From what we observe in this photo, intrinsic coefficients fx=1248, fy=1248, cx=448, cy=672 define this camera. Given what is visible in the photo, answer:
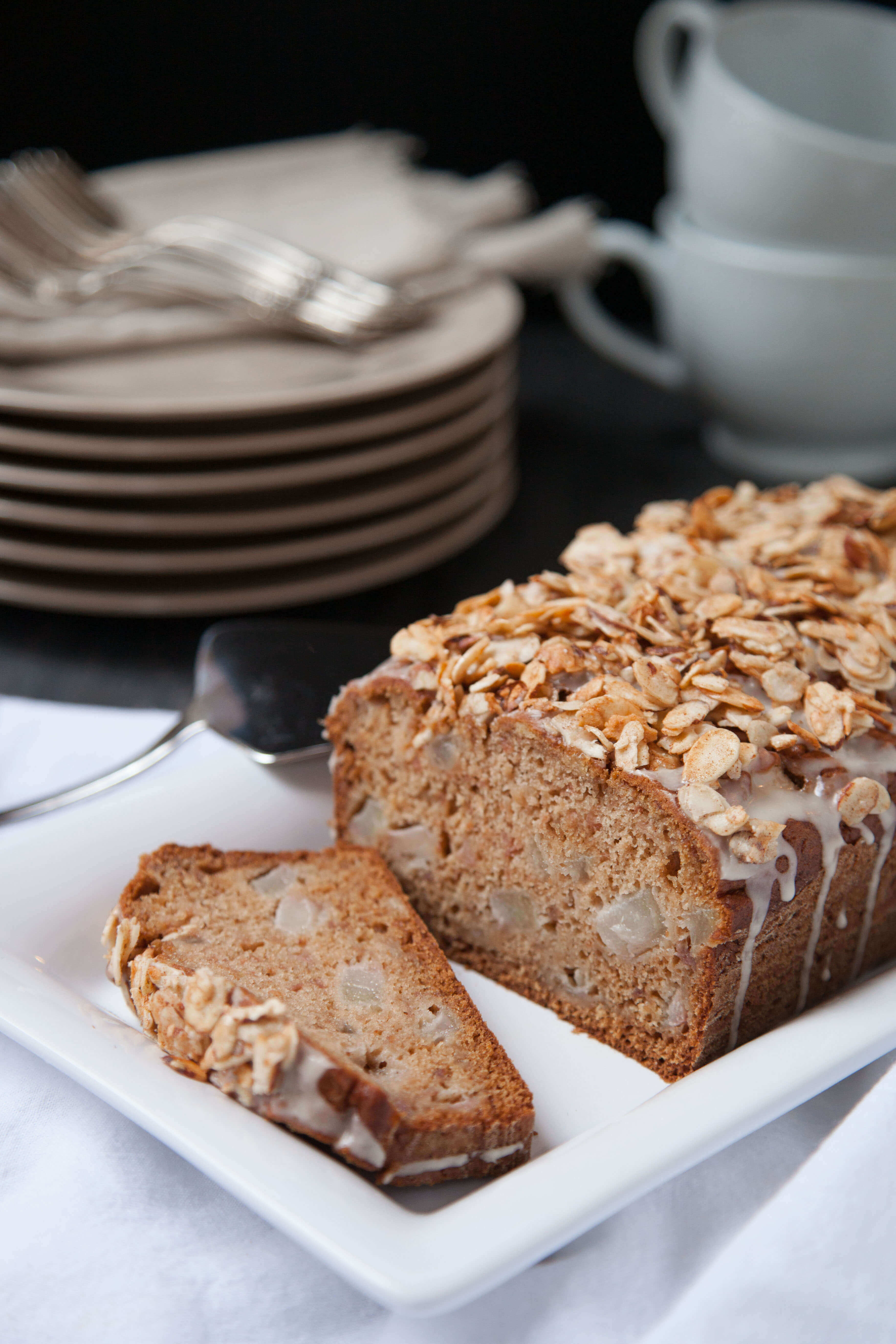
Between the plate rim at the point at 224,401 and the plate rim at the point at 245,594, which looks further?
the plate rim at the point at 245,594

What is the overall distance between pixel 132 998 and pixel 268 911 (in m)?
0.21

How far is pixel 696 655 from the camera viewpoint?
4.69 ft

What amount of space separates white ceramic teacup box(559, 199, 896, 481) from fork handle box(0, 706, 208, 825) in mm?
1510

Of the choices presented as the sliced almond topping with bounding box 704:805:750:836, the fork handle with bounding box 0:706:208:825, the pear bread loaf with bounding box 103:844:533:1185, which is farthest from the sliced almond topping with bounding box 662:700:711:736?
the fork handle with bounding box 0:706:208:825

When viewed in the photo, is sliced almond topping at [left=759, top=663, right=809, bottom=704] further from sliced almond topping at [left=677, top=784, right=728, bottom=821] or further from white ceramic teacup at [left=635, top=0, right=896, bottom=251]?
white ceramic teacup at [left=635, top=0, right=896, bottom=251]

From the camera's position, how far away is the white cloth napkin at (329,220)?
2207mm

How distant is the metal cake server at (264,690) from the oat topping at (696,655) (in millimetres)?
276

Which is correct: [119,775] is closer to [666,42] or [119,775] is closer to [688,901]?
[688,901]

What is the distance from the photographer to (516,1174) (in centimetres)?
108

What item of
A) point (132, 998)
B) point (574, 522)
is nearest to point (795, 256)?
point (574, 522)

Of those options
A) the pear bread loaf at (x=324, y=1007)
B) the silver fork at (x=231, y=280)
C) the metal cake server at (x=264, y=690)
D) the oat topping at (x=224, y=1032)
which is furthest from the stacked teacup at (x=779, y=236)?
the oat topping at (x=224, y=1032)

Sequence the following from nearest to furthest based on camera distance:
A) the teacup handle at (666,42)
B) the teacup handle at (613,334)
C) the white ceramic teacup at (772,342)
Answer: the white ceramic teacup at (772,342) < the teacup handle at (666,42) < the teacup handle at (613,334)

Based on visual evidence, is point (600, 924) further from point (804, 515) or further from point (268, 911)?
point (804, 515)

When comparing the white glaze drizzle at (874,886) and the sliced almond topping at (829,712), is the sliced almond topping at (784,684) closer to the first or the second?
the sliced almond topping at (829,712)
